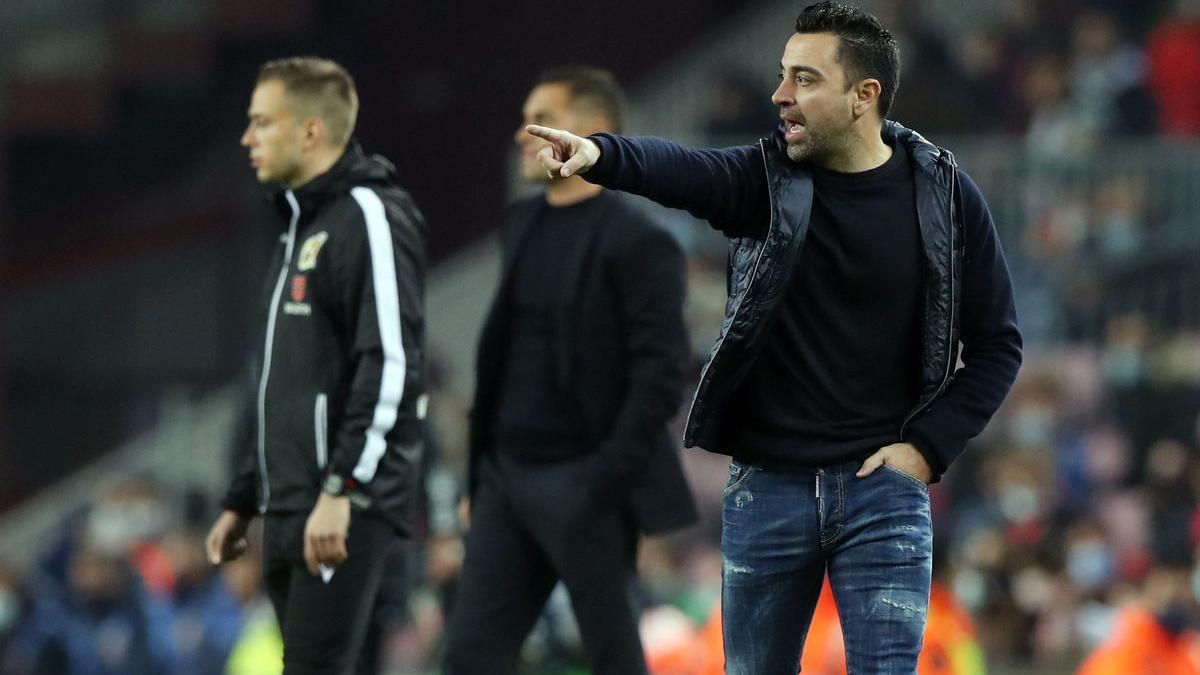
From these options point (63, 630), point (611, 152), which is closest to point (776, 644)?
point (611, 152)

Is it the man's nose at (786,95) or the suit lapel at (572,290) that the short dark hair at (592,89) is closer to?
the suit lapel at (572,290)

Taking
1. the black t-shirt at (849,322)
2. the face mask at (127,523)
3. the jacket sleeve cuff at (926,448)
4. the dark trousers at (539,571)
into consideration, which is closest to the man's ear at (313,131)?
the dark trousers at (539,571)

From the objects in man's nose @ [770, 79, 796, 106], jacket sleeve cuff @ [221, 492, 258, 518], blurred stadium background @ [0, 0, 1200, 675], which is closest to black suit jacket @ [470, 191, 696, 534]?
jacket sleeve cuff @ [221, 492, 258, 518]

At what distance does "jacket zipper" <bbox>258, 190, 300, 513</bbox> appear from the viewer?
21.3 ft

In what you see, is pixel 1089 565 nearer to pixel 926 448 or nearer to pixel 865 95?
pixel 926 448

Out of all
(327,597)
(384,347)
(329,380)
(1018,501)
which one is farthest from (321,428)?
(1018,501)

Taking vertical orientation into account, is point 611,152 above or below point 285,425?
above

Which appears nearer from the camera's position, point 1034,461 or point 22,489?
point 1034,461

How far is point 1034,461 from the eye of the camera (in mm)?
12195

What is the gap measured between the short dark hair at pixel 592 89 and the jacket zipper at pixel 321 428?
4.78 feet

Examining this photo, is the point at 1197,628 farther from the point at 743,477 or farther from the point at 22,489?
the point at 22,489

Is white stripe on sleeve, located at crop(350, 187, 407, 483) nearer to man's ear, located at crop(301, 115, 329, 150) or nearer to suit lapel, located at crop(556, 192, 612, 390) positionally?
man's ear, located at crop(301, 115, 329, 150)

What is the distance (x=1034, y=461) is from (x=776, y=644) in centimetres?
692

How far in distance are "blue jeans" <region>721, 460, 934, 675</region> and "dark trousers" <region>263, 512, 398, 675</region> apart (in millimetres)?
1196
